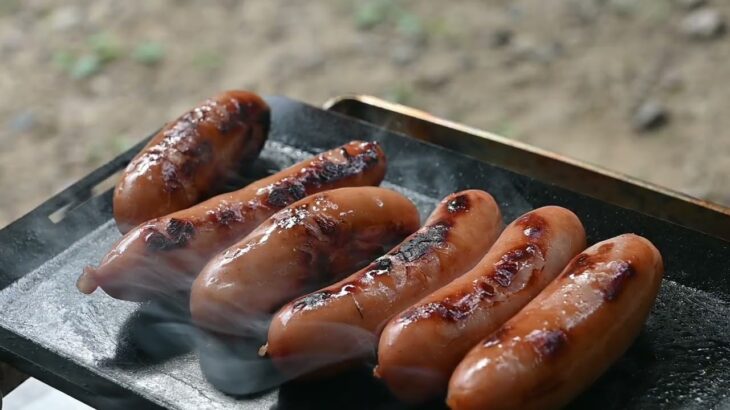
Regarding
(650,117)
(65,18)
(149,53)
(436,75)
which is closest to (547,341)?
(650,117)

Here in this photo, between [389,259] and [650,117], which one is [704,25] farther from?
[389,259]

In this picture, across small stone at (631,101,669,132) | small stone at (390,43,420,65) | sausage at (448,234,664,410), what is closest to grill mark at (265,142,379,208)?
sausage at (448,234,664,410)

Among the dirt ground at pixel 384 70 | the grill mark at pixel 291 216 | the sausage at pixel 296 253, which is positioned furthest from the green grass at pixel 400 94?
the grill mark at pixel 291 216

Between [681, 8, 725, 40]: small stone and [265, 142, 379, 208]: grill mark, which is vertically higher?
[265, 142, 379, 208]: grill mark

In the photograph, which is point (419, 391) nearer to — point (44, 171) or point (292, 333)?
point (292, 333)

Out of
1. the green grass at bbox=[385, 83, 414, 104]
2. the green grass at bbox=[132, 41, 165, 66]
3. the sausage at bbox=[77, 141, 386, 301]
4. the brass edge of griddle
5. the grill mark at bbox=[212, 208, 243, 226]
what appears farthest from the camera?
the green grass at bbox=[132, 41, 165, 66]

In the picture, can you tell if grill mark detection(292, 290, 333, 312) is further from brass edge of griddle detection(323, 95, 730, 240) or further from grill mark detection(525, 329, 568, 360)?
brass edge of griddle detection(323, 95, 730, 240)

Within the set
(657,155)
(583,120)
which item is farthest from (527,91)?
(657,155)
